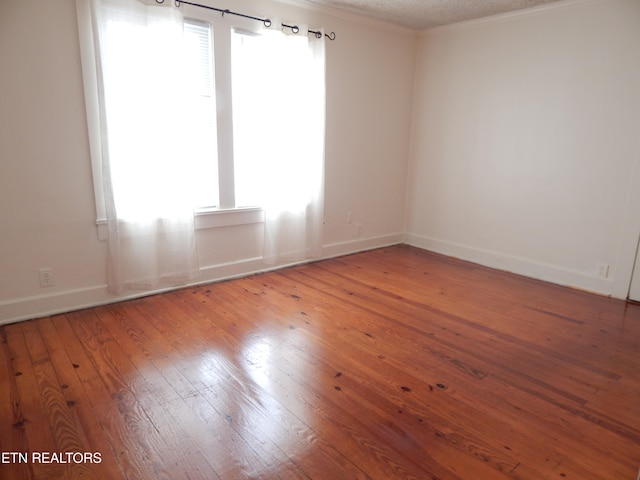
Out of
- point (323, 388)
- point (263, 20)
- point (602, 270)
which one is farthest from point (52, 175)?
point (602, 270)

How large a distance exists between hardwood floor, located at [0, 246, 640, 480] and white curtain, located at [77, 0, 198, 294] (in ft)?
1.34

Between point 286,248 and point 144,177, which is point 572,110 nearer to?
point 286,248

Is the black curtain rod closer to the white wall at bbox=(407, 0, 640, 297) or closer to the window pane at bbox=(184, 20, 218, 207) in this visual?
the window pane at bbox=(184, 20, 218, 207)

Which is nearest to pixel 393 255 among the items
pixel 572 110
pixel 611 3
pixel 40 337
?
pixel 572 110

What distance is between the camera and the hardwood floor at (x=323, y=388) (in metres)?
1.65

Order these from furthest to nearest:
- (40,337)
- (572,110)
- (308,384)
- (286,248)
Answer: (286,248) → (572,110) → (40,337) → (308,384)

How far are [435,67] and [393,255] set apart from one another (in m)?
2.28

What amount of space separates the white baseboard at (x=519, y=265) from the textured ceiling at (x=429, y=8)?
95.5 inches

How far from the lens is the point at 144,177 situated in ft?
9.97

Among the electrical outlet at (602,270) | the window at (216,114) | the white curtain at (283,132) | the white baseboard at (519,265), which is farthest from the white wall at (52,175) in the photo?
the electrical outlet at (602,270)

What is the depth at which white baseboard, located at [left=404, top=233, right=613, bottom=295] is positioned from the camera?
12.1ft

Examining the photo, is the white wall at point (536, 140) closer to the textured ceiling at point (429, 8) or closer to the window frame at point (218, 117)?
the textured ceiling at point (429, 8)

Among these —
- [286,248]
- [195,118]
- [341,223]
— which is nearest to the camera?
[195,118]

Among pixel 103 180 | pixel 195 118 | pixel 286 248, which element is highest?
pixel 195 118
